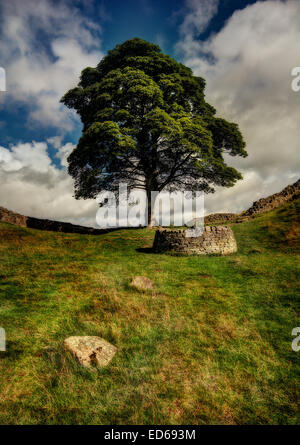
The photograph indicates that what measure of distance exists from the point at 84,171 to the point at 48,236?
28.9ft

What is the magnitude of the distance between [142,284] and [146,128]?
16536 mm

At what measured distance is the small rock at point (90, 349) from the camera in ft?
14.8

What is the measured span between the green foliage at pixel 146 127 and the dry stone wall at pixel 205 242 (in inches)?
342

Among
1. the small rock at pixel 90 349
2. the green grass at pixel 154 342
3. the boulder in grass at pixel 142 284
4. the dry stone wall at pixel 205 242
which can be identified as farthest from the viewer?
the dry stone wall at pixel 205 242

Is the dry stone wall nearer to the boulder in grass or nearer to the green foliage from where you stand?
the boulder in grass


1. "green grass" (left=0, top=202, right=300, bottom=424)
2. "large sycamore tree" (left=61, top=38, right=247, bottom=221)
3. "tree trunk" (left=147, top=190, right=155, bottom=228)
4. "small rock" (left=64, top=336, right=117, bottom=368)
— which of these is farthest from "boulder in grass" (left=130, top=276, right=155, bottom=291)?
"tree trunk" (left=147, top=190, right=155, bottom=228)

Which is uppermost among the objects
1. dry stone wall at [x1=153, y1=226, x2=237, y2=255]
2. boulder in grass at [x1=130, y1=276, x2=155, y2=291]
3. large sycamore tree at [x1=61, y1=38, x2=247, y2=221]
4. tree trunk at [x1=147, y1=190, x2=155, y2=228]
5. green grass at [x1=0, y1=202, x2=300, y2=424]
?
large sycamore tree at [x1=61, y1=38, x2=247, y2=221]

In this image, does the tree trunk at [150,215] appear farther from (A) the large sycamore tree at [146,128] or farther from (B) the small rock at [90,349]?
(B) the small rock at [90,349]

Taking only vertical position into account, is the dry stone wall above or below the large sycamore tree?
below

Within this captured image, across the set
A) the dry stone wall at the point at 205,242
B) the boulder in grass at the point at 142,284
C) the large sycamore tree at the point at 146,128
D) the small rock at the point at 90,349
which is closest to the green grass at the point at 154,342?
the small rock at the point at 90,349

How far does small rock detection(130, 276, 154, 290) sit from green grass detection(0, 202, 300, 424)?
13.2 inches

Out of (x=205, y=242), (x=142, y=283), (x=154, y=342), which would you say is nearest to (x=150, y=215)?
(x=205, y=242)

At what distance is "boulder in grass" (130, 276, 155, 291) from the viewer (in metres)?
8.24
